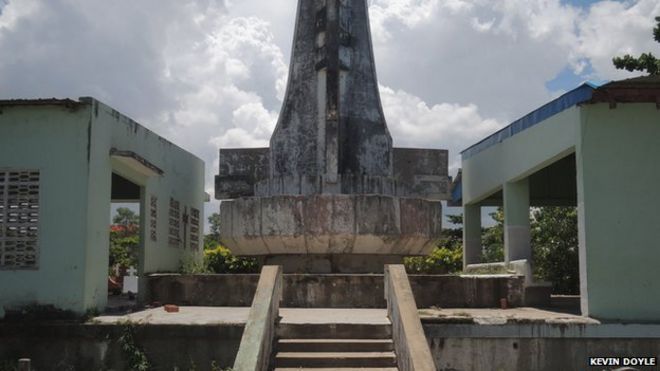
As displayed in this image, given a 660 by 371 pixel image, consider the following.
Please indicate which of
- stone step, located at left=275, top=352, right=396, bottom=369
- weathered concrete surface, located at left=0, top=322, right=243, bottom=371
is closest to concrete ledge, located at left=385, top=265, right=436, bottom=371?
stone step, located at left=275, top=352, right=396, bottom=369

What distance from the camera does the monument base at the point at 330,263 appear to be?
12.4 m

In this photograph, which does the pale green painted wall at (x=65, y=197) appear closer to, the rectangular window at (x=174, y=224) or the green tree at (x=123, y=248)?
the rectangular window at (x=174, y=224)

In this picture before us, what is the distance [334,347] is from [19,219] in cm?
511

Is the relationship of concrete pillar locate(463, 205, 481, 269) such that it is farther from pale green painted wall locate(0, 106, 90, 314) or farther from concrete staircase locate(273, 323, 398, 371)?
pale green painted wall locate(0, 106, 90, 314)

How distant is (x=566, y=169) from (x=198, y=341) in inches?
359

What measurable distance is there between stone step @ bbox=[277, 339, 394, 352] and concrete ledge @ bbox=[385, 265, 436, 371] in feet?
0.67

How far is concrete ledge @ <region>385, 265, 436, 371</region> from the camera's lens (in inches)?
286

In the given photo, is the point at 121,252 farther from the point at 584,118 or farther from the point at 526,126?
the point at 584,118

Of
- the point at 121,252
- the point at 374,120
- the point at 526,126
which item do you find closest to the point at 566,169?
the point at 526,126

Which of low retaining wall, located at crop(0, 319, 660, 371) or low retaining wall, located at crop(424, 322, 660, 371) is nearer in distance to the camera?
low retaining wall, located at crop(0, 319, 660, 371)

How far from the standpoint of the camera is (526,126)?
43.7ft

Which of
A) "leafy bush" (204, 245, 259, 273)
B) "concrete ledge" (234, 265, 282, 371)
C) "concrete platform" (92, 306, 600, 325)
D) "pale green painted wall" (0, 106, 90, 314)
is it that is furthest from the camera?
"leafy bush" (204, 245, 259, 273)

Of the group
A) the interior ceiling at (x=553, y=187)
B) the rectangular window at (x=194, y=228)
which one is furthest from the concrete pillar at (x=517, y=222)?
the rectangular window at (x=194, y=228)

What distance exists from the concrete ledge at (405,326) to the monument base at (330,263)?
224 cm
